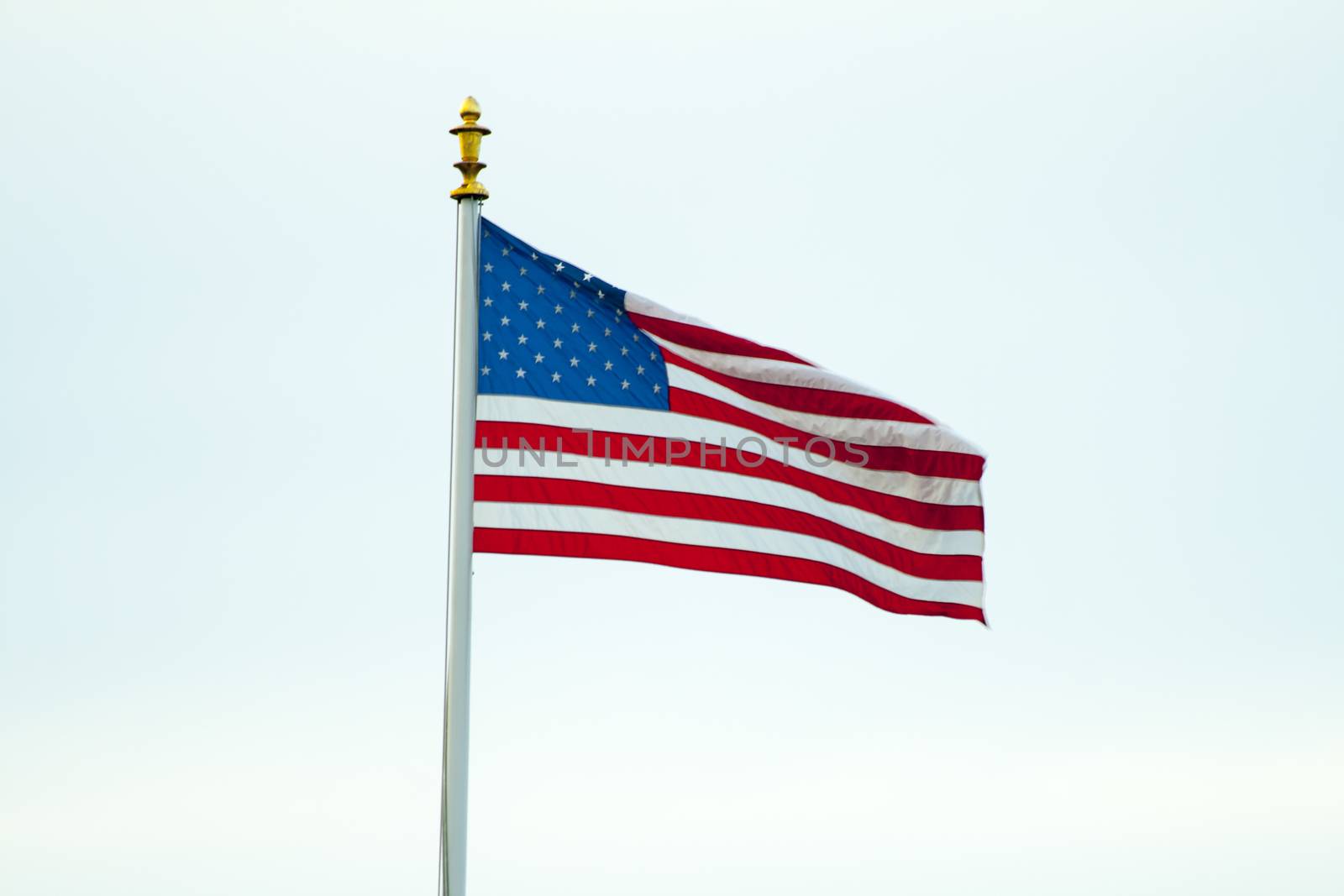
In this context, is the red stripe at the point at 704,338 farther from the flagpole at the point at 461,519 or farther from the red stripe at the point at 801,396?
the flagpole at the point at 461,519

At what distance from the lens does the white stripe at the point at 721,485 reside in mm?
19672

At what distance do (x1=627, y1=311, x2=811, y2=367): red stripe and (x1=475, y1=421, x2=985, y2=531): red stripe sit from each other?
36.6 inches

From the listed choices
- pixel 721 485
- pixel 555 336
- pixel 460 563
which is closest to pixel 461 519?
pixel 460 563

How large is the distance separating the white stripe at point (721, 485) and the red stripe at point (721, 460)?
5 cm

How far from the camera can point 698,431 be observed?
20.5 metres

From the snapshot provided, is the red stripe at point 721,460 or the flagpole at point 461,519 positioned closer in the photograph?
the flagpole at point 461,519

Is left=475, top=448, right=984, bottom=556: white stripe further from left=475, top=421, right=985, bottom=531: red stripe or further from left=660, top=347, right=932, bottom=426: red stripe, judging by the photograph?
left=660, top=347, right=932, bottom=426: red stripe

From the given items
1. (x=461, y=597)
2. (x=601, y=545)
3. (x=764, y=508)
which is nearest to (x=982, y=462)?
(x=764, y=508)

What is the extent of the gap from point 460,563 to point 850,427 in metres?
4.24

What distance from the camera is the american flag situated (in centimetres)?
1977

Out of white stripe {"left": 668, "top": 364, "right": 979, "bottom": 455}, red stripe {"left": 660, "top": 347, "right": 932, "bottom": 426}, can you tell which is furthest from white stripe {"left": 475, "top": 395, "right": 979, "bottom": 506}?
red stripe {"left": 660, "top": 347, "right": 932, "bottom": 426}

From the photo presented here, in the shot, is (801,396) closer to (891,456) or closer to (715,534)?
(891,456)

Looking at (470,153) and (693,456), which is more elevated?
(470,153)

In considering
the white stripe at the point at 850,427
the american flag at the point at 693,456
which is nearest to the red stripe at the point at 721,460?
the american flag at the point at 693,456
